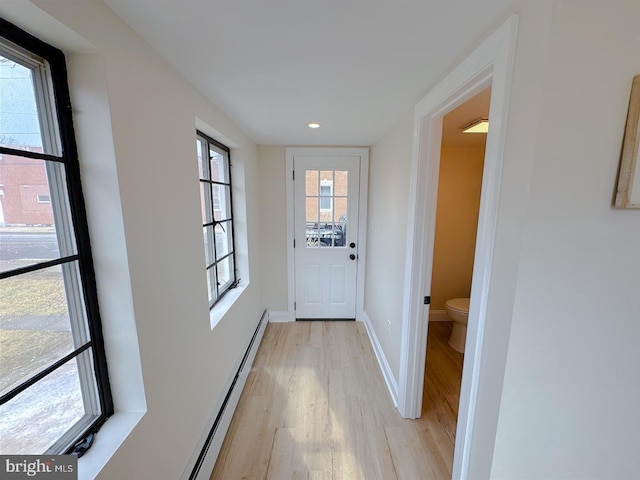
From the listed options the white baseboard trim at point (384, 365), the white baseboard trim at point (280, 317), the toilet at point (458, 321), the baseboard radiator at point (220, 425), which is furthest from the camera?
the white baseboard trim at point (280, 317)

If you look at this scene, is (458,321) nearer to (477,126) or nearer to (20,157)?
(477,126)

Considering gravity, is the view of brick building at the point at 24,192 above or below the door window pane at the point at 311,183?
below

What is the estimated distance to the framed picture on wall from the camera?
682 mm

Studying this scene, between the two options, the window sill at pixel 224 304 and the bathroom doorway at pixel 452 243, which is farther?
the bathroom doorway at pixel 452 243

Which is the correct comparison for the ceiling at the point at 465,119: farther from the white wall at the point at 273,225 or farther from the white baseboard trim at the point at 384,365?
the white baseboard trim at the point at 384,365

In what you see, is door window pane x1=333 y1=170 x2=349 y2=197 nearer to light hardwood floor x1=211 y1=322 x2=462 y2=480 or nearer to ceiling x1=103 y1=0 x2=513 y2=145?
ceiling x1=103 y1=0 x2=513 y2=145

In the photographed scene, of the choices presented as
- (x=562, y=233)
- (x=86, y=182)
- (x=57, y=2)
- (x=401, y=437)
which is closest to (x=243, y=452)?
(x=401, y=437)

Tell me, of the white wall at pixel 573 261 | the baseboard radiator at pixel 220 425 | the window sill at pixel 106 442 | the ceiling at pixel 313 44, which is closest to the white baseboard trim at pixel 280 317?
the baseboard radiator at pixel 220 425

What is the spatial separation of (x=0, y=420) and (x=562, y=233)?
5.14 ft

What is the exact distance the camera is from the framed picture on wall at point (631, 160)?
0.68 meters

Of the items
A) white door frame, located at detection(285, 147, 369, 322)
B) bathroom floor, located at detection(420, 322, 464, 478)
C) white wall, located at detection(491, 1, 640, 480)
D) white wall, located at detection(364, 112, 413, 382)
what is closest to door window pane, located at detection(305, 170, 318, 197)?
white door frame, located at detection(285, 147, 369, 322)

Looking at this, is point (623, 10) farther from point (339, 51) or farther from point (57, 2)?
point (57, 2)

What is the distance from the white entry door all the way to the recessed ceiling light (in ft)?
3.65

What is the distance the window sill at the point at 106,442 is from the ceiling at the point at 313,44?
1.35 metres
